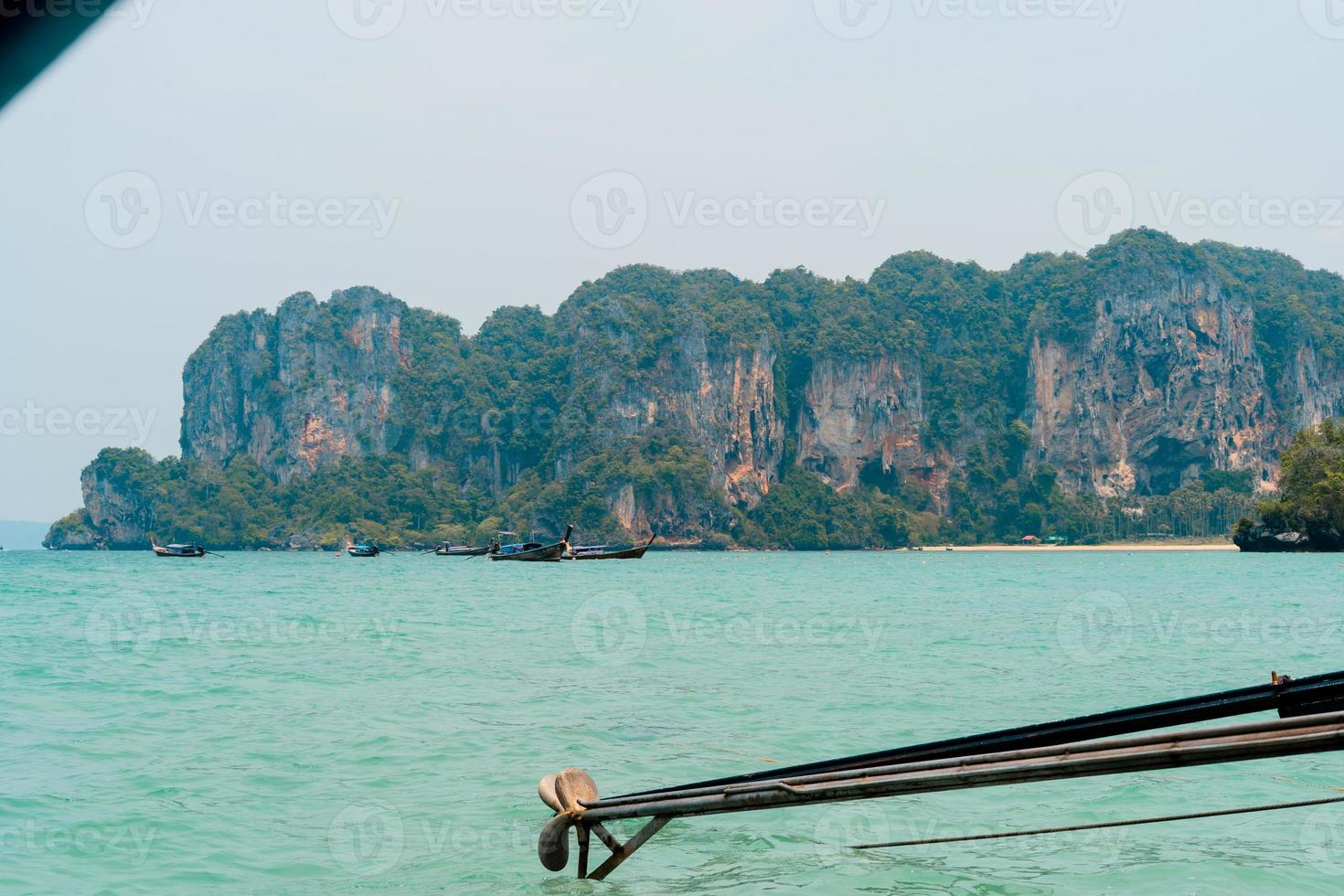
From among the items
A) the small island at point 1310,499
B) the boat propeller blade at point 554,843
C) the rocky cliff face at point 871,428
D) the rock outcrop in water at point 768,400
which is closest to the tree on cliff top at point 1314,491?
the small island at point 1310,499

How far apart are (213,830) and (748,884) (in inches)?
164

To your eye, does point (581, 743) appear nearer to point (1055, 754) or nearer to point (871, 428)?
point (1055, 754)

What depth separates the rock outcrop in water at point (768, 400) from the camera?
13600 centimetres

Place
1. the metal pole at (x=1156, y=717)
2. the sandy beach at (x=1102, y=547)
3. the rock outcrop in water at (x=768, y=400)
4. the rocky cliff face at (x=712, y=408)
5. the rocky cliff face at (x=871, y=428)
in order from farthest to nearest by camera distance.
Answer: the rocky cliff face at (x=871, y=428) → the rock outcrop in water at (x=768, y=400) → the rocky cliff face at (x=712, y=408) → the sandy beach at (x=1102, y=547) → the metal pole at (x=1156, y=717)

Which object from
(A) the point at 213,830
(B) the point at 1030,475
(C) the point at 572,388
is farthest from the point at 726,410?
(A) the point at 213,830

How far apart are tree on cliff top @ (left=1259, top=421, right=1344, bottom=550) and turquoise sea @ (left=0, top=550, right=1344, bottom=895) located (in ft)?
155

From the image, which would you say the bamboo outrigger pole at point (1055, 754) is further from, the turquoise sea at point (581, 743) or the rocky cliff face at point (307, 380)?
the rocky cliff face at point (307, 380)

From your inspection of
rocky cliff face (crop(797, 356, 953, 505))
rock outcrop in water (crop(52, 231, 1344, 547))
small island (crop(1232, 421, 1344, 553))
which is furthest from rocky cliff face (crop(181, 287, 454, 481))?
small island (crop(1232, 421, 1344, 553))

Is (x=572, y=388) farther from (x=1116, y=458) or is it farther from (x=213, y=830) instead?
(x=213, y=830)

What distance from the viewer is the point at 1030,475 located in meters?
143

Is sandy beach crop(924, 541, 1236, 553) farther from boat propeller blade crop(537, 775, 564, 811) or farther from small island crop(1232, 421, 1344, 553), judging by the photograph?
boat propeller blade crop(537, 775, 564, 811)

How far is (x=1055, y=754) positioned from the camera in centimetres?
373

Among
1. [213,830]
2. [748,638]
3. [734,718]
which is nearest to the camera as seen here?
[213,830]

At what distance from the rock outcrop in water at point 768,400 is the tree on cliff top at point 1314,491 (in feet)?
201
